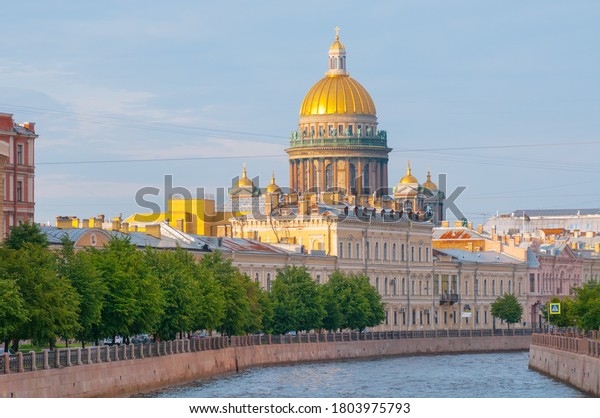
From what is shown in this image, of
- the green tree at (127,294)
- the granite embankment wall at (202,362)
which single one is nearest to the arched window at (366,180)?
the granite embankment wall at (202,362)

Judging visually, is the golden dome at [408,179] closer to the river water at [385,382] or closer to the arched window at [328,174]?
the arched window at [328,174]

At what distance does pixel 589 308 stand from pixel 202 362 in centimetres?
2357

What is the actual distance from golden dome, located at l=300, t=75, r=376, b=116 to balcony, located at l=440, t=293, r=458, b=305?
36086 millimetres

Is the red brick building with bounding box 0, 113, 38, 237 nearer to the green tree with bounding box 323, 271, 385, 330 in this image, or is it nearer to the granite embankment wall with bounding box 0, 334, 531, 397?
the granite embankment wall with bounding box 0, 334, 531, 397

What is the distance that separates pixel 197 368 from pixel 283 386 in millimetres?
3602

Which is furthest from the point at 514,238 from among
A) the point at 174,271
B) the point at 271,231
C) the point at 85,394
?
the point at 85,394

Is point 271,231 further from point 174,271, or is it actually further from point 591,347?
point 591,347

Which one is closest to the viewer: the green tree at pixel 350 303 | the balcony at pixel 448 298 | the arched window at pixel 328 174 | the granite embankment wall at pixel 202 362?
the granite embankment wall at pixel 202 362

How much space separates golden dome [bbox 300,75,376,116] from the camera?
164m

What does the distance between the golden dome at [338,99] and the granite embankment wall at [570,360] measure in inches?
3094

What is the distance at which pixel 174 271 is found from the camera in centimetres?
7388

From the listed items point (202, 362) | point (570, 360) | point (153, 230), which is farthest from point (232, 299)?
point (153, 230)

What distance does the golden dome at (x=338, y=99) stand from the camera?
16450cm

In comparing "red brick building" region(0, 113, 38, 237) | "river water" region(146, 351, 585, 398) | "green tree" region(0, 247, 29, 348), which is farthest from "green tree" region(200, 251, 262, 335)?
"green tree" region(0, 247, 29, 348)
